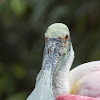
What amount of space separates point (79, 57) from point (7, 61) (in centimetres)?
138

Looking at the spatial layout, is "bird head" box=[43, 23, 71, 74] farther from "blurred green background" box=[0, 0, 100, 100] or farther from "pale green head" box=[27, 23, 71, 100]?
"blurred green background" box=[0, 0, 100, 100]

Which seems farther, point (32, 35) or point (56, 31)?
point (32, 35)

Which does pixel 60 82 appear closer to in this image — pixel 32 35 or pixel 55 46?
pixel 55 46

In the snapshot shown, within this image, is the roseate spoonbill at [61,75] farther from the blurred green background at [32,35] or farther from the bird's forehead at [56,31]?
the blurred green background at [32,35]

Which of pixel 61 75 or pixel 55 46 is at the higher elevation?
pixel 55 46

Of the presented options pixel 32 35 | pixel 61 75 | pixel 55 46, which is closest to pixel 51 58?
pixel 55 46

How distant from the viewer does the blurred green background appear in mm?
4219

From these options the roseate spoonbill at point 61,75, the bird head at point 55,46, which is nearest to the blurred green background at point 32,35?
the roseate spoonbill at point 61,75

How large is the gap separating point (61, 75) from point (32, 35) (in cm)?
288

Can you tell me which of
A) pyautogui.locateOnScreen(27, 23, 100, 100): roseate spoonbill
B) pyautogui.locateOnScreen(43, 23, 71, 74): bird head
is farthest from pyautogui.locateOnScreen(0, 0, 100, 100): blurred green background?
pyautogui.locateOnScreen(43, 23, 71, 74): bird head

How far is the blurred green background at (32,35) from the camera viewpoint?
4.22m

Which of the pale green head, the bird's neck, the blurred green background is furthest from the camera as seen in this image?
the blurred green background

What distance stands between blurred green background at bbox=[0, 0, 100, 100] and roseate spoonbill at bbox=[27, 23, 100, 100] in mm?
1075

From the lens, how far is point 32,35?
5.50 meters
